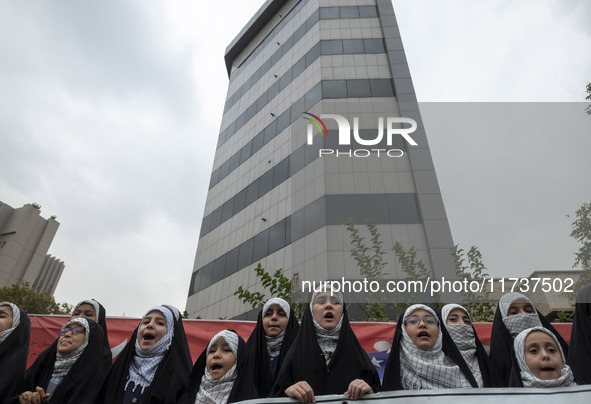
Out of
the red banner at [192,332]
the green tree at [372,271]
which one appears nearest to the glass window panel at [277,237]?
the green tree at [372,271]

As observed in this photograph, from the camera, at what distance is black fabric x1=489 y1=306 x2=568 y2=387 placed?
2.59 meters

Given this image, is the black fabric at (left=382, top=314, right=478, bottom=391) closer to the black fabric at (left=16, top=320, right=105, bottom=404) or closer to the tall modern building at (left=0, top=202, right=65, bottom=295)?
the black fabric at (left=16, top=320, right=105, bottom=404)

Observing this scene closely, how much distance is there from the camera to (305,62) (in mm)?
16906

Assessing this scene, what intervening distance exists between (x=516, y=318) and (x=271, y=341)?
179 centimetres

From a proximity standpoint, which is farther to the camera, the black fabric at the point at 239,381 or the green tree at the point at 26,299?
the green tree at the point at 26,299

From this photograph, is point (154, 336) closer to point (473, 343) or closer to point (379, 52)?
point (473, 343)

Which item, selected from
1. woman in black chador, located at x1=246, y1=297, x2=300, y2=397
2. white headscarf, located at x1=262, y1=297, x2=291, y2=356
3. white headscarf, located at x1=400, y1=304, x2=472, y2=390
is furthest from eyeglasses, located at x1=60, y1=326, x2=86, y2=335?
white headscarf, located at x1=400, y1=304, x2=472, y2=390

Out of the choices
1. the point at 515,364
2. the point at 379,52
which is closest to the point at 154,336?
the point at 515,364

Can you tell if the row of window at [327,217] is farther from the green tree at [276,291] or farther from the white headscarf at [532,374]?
the white headscarf at [532,374]

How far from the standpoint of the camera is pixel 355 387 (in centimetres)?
169

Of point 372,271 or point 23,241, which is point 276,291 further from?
point 23,241

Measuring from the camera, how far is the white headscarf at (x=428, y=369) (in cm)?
216

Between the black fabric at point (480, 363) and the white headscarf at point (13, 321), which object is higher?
the white headscarf at point (13, 321)

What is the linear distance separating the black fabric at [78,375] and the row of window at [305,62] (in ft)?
50.2
